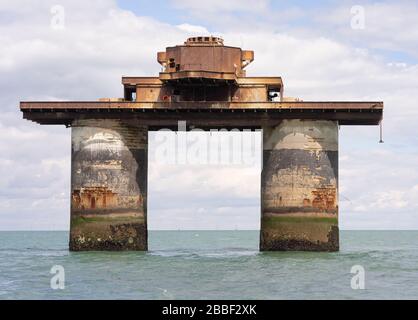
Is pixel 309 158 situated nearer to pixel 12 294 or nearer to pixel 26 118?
pixel 26 118

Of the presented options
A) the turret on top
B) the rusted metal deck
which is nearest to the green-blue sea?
the rusted metal deck

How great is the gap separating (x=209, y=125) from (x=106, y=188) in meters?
7.64

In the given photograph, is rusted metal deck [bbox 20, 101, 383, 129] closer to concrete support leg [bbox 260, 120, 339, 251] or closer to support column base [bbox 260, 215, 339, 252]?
concrete support leg [bbox 260, 120, 339, 251]

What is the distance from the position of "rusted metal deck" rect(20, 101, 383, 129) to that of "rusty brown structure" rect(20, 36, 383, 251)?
0.06 meters

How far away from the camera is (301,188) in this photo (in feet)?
180

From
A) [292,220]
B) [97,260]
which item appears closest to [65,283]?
[97,260]

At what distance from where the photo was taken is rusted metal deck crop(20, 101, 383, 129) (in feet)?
183
